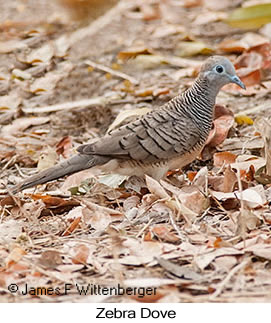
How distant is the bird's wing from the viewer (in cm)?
443

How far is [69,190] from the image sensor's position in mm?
4555

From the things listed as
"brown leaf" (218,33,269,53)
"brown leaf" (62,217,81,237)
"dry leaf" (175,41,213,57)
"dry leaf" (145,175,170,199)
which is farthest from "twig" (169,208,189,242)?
"dry leaf" (175,41,213,57)

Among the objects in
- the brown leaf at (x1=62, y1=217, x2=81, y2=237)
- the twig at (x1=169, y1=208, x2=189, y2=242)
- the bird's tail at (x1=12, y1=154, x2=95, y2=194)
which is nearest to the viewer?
the twig at (x1=169, y1=208, x2=189, y2=242)

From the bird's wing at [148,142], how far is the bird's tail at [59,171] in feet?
0.17

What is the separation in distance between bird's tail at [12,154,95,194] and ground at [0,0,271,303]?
0.09 m

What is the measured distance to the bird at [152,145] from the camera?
4.43 meters

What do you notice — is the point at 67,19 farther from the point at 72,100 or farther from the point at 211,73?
the point at 211,73

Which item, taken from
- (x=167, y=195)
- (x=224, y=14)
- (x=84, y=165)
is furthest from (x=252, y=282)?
(x=224, y=14)

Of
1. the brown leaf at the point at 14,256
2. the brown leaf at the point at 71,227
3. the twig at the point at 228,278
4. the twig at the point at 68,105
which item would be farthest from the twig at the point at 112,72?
the twig at the point at 228,278

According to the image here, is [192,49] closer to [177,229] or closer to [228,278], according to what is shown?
[177,229]

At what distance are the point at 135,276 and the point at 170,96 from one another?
3.00 metres

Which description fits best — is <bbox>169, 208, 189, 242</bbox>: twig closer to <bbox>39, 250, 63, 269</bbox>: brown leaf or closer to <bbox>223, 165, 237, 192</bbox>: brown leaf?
<bbox>223, 165, 237, 192</bbox>: brown leaf

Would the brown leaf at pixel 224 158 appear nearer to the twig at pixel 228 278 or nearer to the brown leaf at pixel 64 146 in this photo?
the brown leaf at pixel 64 146

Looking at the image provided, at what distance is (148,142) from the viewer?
445 centimetres
